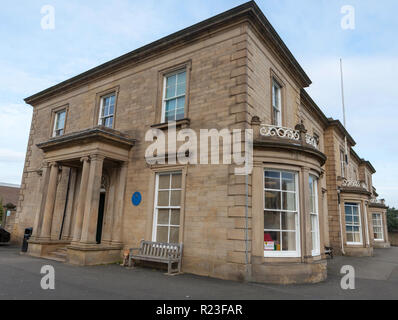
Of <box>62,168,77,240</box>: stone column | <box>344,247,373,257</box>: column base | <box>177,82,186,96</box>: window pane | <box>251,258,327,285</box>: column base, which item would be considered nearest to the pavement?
<box>251,258,327,285</box>: column base

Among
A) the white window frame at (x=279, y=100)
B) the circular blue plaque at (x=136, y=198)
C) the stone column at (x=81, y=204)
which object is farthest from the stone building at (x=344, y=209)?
the stone column at (x=81, y=204)

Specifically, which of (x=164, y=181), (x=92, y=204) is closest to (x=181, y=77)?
(x=164, y=181)

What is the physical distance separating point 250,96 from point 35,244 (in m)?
10.5

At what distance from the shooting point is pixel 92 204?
10.3m

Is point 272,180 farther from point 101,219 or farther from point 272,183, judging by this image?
point 101,219

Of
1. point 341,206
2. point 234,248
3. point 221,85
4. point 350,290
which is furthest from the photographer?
point 341,206

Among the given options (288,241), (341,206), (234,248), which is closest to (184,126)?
(234,248)

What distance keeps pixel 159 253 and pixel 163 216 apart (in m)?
1.30

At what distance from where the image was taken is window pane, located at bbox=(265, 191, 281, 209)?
8.96 metres

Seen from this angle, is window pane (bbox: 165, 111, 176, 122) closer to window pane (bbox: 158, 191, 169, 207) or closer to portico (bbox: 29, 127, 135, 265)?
portico (bbox: 29, 127, 135, 265)

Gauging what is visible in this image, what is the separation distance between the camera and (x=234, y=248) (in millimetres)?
8352

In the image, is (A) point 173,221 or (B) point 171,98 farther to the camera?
(B) point 171,98
